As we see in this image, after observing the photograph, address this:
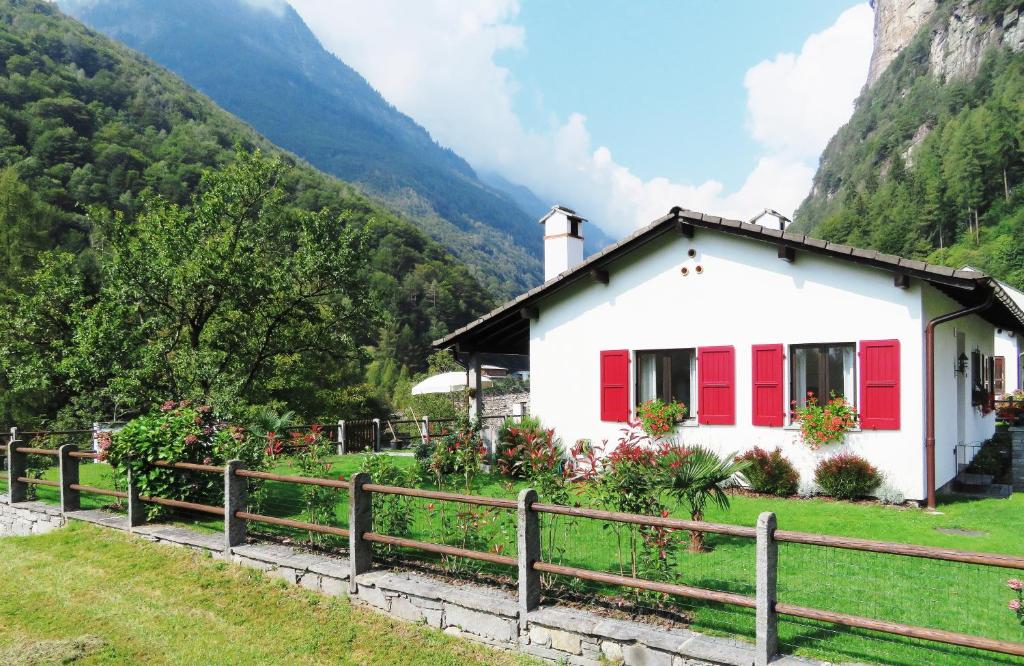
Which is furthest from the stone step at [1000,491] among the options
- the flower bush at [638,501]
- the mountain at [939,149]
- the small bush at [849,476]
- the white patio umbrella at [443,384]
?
the mountain at [939,149]

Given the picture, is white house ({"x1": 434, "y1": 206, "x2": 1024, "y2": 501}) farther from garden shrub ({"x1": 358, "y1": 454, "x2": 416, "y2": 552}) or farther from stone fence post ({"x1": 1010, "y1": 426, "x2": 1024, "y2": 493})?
garden shrub ({"x1": 358, "y1": 454, "x2": 416, "y2": 552})

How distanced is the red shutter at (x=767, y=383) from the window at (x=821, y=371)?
9.7 inches

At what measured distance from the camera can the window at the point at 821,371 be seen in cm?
1051

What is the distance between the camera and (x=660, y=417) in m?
11.5

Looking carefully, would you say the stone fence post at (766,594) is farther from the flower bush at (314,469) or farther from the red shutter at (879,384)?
the red shutter at (879,384)

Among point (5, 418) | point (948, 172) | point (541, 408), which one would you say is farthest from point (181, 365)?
point (948, 172)

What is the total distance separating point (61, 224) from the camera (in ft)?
138

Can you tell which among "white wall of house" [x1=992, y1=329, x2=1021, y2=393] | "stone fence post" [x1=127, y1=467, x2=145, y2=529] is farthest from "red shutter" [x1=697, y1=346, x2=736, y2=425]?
"white wall of house" [x1=992, y1=329, x2=1021, y2=393]

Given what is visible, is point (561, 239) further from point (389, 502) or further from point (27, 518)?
point (27, 518)

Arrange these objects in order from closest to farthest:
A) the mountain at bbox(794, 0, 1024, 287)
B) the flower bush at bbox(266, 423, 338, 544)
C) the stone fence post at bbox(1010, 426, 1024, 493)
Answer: the flower bush at bbox(266, 423, 338, 544), the stone fence post at bbox(1010, 426, 1024, 493), the mountain at bbox(794, 0, 1024, 287)

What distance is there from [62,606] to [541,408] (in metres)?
8.20

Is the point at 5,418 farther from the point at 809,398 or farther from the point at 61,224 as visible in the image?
the point at 809,398

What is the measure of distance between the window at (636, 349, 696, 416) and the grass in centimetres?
727

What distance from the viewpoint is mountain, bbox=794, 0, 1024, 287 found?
75562 mm
